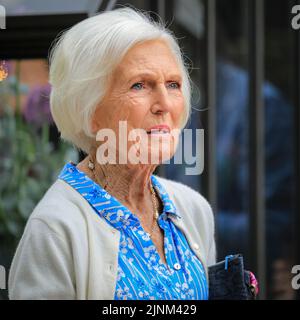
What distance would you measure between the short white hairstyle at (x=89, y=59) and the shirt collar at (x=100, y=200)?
0.10 m

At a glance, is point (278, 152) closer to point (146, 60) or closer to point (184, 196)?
point (184, 196)

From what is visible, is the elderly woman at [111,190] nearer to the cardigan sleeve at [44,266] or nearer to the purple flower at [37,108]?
the cardigan sleeve at [44,266]

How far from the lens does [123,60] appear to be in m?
1.56

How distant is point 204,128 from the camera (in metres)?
2.64

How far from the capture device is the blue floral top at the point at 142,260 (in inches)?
60.3

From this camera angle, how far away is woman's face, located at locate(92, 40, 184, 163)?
1566 mm

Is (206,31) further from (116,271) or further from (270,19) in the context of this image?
(270,19)

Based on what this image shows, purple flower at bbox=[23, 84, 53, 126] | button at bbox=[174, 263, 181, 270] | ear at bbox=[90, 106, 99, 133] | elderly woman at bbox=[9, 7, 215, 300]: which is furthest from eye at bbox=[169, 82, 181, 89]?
purple flower at bbox=[23, 84, 53, 126]

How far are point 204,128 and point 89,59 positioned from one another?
3.74ft

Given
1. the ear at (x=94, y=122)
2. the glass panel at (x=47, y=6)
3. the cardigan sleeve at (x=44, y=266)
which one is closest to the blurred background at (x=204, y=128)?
the glass panel at (x=47, y=6)

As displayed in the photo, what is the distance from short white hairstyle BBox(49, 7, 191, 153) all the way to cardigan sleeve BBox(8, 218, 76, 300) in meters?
Answer: 0.27

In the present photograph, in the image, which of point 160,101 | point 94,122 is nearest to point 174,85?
point 160,101
